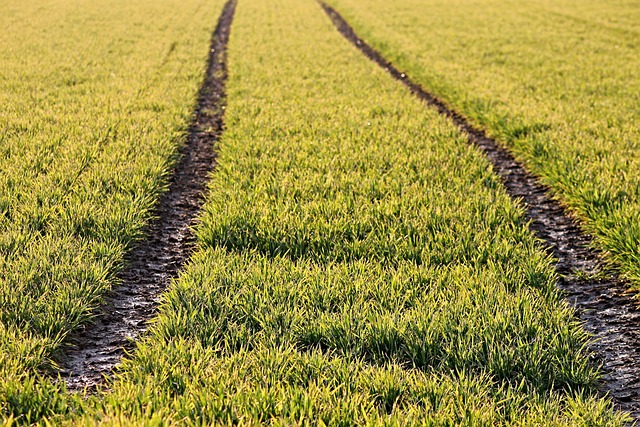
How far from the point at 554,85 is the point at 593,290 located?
7.00 metres

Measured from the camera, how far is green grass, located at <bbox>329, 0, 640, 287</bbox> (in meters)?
4.87

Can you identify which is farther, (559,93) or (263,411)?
(559,93)

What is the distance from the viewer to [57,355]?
281cm

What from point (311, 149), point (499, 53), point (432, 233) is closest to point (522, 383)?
point (432, 233)

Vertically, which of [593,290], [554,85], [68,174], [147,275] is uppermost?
[554,85]

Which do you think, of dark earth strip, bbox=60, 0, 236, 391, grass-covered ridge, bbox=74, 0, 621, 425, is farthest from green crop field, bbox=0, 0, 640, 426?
dark earth strip, bbox=60, 0, 236, 391

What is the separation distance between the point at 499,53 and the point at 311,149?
893 cm

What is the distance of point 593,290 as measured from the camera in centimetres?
364

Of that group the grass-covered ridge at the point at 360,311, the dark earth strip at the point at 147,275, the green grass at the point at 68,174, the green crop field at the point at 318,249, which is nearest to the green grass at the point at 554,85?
the green crop field at the point at 318,249

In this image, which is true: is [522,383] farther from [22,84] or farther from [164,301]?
[22,84]

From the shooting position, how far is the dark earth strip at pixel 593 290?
9.16 ft

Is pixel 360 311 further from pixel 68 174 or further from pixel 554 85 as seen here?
pixel 554 85

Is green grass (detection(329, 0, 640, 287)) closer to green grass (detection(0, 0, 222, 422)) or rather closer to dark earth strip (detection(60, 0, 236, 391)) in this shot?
dark earth strip (detection(60, 0, 236, 391))

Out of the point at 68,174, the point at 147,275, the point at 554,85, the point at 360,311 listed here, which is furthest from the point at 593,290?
the point at 554,85
